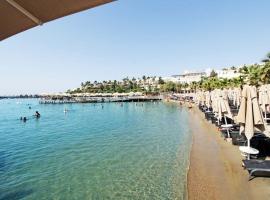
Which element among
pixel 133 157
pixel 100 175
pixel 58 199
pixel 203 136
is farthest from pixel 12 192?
pixel 203 136

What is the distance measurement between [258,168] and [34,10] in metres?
8.55

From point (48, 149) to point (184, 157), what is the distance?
11.1 metres

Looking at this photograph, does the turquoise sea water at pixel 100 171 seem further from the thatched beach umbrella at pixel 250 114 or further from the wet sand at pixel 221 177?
the thatched beach umbrella at pixel 250 114

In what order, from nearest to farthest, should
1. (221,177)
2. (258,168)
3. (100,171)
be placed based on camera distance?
(258,168), (221,177), (100,171)

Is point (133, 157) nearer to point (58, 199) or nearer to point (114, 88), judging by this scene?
point (58, 199)

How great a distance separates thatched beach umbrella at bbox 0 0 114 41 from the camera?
1922mm

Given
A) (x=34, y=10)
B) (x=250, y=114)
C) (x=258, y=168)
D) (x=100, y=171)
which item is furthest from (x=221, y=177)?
(x=34, y=10)

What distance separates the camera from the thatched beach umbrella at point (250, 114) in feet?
29.8

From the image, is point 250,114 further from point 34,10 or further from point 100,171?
point 34,10

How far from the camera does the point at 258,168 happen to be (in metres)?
8.44

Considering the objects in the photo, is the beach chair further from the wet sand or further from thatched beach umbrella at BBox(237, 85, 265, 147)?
thatched beach umbrella at BBox(237, 85, 265, 147)

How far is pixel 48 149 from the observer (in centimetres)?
1992

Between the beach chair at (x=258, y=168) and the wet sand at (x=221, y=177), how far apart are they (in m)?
0.23

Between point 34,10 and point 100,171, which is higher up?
point 34,10
